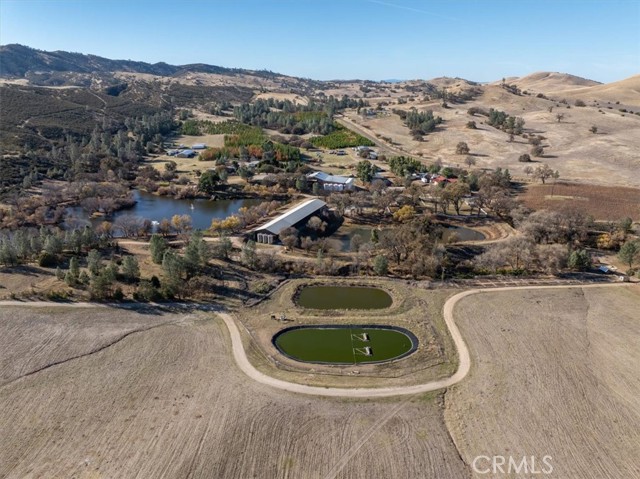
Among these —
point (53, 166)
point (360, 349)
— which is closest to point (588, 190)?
point (360, 349)

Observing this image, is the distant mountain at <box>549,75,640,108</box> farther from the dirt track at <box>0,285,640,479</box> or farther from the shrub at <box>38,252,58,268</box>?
the shrub at <box>38,252,58,268</box>

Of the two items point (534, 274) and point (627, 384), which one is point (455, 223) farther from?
point (627, 384)

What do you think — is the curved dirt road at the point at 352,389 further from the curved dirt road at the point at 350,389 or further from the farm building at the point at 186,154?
the farm building at the point at 186,154

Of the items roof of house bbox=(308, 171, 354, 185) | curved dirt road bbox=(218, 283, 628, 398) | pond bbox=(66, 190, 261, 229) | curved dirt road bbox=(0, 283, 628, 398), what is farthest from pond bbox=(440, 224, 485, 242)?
pond bbox=(66, 190, 261, 229)

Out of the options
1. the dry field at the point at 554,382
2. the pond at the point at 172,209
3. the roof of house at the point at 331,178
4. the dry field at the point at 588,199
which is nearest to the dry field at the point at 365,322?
the dry field at the point at 554,382

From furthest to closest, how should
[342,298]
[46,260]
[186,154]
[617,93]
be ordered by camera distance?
[617,93] → [186,154] → [46,260] → [342,298]

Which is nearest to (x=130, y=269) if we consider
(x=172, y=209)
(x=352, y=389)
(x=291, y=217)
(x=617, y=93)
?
(x=291, y=217)

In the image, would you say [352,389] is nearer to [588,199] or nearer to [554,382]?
[554,382]
